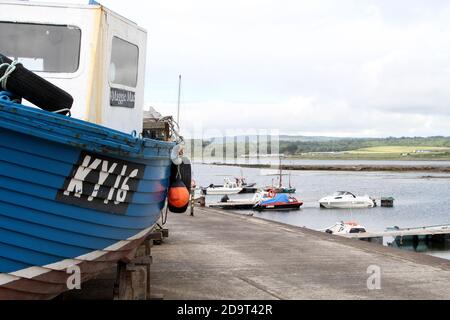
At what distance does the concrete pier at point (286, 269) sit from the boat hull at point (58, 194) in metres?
2.02

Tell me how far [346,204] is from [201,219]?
40240mm

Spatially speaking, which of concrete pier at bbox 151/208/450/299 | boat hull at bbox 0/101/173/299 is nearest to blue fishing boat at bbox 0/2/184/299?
boat hull at bbox 0/101/173/299

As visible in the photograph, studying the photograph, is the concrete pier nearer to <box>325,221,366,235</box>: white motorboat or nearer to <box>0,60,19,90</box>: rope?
<box>0,60,19,90</box>: rope

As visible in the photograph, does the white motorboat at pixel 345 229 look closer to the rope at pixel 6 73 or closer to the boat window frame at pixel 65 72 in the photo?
the boat window frame at pixel 65 72

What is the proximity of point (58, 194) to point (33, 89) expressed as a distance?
817 millimetres

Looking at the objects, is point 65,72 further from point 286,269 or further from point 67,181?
point 286,269

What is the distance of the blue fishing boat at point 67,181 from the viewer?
430cm

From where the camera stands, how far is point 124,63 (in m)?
6.07

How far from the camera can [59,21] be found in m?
→ 5.46

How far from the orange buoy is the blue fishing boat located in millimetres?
493

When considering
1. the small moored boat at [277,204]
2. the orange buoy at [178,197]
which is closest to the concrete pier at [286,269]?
the orange buoy at [178,197]

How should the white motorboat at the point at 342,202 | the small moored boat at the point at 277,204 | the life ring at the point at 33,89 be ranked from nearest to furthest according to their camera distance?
1. the life ring at the point at 33,89
2. the small moored boat at the point at 277,204
3. the white motorboat at the point at 342,202
